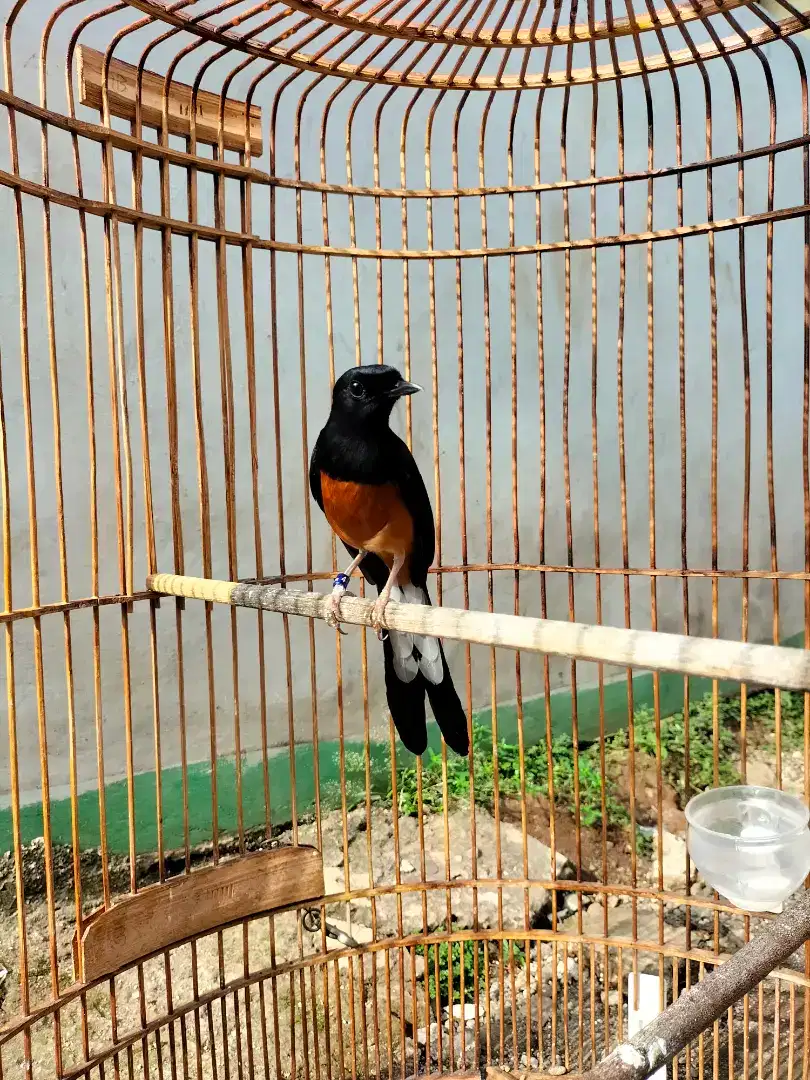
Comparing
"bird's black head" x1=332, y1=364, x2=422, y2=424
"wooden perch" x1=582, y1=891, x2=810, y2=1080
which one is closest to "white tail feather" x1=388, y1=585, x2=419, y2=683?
"bird's black head" x1=332, y1=364, x2=422, y2=424

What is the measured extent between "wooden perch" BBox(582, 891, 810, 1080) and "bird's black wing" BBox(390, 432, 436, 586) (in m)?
0.93

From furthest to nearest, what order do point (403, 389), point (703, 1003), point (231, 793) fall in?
point (231, 793)
point (403, 389)
point (703, 1003)

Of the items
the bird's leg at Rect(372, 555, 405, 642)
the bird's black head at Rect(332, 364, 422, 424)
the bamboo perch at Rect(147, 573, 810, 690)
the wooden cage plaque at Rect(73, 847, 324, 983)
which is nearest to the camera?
the bamboo perch at Rect(147, 573, 810, 690)

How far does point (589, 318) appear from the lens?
13.9 ft

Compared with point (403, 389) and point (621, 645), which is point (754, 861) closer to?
point (621, 645)

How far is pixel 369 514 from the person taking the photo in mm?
1578

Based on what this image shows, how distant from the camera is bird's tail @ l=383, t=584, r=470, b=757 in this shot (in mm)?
1619

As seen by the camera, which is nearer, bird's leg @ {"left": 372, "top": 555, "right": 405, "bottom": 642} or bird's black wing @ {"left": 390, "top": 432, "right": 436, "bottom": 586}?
bird's leg @ {"left": 372, "top": 555, "right": 405, "bottom": 642}

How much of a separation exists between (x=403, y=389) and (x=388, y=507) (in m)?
0.23

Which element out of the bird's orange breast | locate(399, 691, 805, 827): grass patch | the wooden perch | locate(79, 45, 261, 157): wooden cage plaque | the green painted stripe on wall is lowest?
locate(399, 691, 805, 827): grass patch

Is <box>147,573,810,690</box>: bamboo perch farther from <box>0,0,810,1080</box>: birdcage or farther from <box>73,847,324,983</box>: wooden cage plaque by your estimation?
<box>73,847,324,983</box>: wooden cage plaque

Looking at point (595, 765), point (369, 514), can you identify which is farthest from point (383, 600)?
point (595, 765)

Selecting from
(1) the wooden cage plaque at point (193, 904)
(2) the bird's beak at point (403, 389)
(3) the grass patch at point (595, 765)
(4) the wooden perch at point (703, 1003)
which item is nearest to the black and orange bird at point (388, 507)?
(2) the bird's beak at point (403, 389)

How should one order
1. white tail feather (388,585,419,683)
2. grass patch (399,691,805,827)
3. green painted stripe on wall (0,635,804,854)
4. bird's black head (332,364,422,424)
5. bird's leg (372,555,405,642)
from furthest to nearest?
grass patch (399,691,805,827) < green painted stripe on wall (0,635,804,854) < white tail feather (388,585,419,683) < bird's black head (332,364,422,424) < bird's leg (372,555,405,642)
